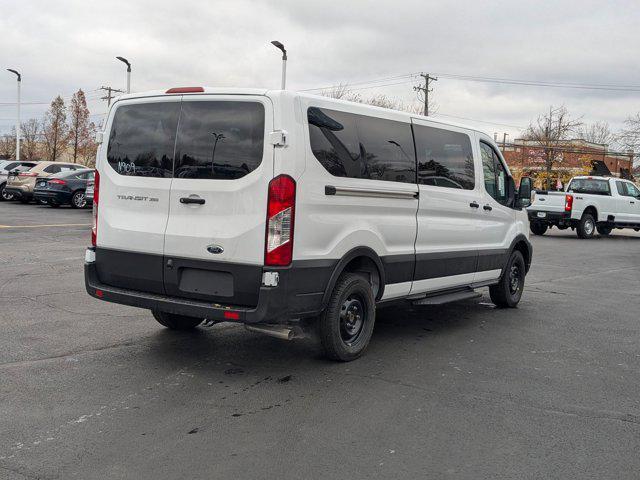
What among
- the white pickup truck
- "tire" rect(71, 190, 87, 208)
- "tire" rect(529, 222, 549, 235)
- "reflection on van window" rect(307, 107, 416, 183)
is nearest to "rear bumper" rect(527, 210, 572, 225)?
the white pickup truck

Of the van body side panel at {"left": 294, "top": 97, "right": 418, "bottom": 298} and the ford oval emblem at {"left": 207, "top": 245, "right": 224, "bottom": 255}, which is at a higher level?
the van body side panel at {"left": 294, "top": 97, "right": 418, "bottom": 298}

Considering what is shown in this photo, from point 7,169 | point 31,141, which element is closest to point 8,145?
point 31,141

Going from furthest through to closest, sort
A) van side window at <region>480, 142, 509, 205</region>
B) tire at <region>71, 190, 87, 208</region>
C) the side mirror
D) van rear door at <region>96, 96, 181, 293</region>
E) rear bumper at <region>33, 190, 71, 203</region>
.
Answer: tire at <region>71, 190, 87, 208</region>
rear bumper at <region>33, 190, 71, 203</region>
the side mirror
van side window at <region>480, 142, 509, 205</region>
van rear door at <region>96, 96, 181, 293</region>

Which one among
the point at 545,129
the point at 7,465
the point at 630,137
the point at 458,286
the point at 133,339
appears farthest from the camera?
the point at 545,129

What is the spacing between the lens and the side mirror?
8.17 m

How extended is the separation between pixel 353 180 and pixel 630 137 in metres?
50.7

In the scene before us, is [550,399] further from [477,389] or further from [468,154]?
[468,154]

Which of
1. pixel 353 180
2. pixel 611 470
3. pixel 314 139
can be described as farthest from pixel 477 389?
pixel 314 139

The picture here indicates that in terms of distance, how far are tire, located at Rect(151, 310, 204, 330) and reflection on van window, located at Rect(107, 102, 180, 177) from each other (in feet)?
5.18

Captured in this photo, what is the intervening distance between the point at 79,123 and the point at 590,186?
2143 inches

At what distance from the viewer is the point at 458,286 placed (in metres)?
7.27

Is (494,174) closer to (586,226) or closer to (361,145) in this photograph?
(361,145)

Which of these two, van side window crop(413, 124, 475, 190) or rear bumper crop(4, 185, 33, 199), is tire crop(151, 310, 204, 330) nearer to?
van side window crop(413, 124, 475, 190)

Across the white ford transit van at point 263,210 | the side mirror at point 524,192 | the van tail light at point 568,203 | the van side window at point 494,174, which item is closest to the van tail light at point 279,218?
the white ford transit van at point 263,210
